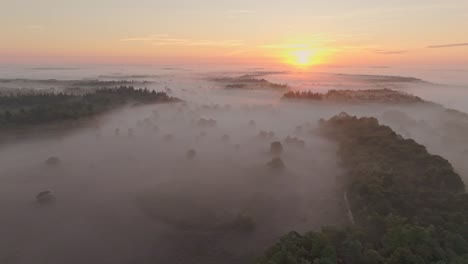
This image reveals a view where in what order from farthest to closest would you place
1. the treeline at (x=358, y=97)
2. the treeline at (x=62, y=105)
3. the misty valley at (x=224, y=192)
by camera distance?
the treeline at (x=358, y=97) → the treeline at (x=62, y=105) → the misty valley at (x=224, y=192)

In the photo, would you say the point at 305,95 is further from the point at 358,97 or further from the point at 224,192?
the point at 224,192

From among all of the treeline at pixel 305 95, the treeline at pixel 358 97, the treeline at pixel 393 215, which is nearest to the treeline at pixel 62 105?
the treeline at pixel 305 95

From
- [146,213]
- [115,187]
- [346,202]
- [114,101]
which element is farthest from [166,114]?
[346,202]

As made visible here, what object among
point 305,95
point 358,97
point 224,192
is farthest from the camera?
point 305,95

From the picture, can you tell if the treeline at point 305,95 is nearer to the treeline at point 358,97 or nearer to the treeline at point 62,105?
the treeline at point 358,97

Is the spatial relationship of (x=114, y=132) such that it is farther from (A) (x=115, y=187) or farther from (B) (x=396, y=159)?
(B) (x=396, y=159)

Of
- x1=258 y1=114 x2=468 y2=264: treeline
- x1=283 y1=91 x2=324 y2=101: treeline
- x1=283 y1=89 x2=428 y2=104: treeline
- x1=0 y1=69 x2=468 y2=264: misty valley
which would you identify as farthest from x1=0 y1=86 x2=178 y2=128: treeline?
x1=258 y1=114 x2=468 y2=264: treeline

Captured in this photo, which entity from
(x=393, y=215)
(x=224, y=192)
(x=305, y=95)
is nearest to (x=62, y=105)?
(x=224, y=192)
